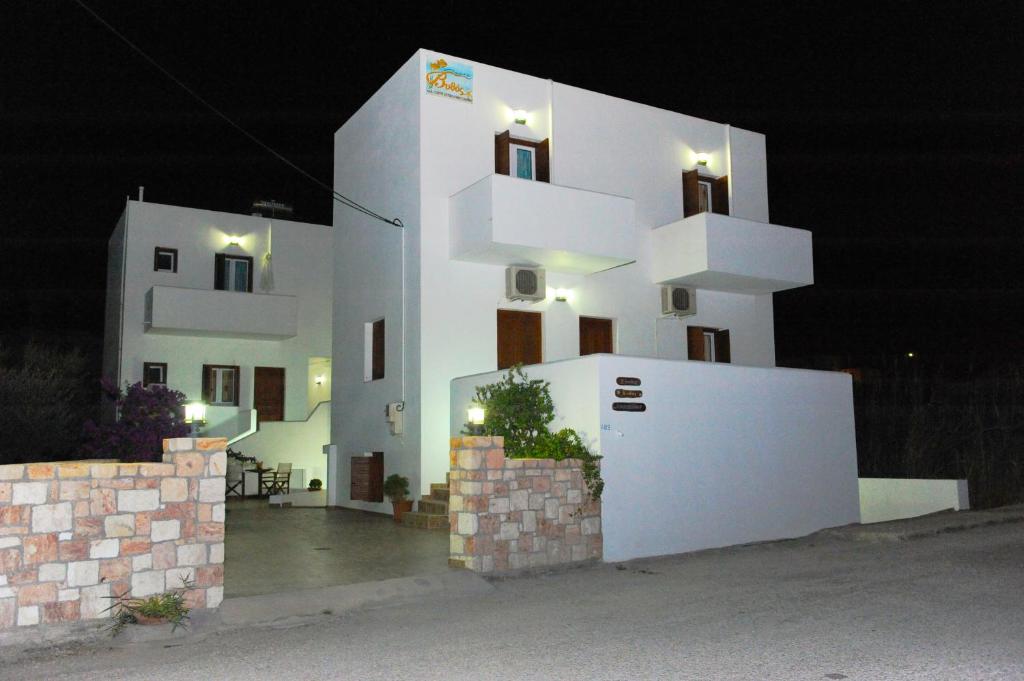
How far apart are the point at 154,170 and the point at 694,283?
16.1 metres

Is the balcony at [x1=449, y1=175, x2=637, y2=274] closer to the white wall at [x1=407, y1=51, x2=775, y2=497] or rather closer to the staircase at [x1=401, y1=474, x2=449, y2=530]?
the white wall at [x1=407, y1=51, x2=775, y2=497]

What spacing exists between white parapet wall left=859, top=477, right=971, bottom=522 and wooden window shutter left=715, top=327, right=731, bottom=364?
3.44 metres

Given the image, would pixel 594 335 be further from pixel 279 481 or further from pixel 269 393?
pixel 269 393

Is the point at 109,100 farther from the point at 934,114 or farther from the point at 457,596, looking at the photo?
the point at 934,114

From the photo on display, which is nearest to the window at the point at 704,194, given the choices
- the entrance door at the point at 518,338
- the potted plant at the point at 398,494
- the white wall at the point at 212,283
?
the entrance door at the point at 518,338

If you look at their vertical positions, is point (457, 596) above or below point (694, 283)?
below

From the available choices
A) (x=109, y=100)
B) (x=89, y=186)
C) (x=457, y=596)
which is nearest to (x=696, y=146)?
(x=457, y=596)

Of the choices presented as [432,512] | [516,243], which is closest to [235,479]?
[432,512]

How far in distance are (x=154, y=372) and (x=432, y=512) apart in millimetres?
11019

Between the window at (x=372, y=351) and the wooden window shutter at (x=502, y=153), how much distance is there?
3445 millimetres

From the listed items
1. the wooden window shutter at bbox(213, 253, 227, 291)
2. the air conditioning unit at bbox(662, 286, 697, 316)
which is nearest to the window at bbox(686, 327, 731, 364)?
the air conditioning unit at bbox(662, 286, 697, 316)

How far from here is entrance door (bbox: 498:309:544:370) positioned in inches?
585

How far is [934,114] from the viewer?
21703 millimetres

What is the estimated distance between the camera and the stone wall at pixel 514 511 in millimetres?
9281
